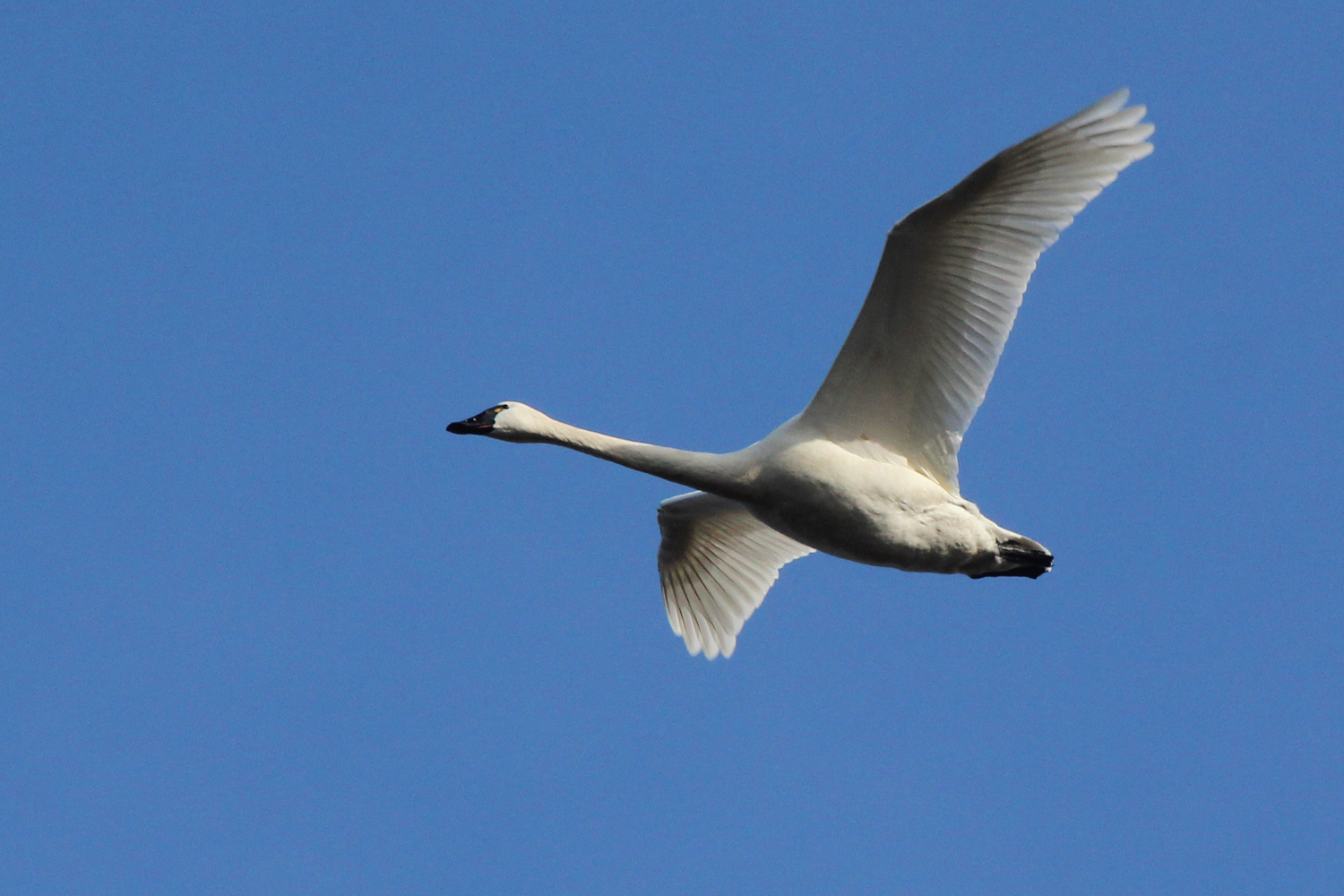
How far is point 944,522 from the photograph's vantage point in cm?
1208

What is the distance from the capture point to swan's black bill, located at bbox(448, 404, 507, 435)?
499 inches

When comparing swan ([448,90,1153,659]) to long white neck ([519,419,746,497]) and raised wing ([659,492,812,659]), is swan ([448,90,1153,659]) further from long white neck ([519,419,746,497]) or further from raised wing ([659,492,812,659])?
raised wing ([659,492,812,659])

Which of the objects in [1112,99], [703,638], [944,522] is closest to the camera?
[1112,99]

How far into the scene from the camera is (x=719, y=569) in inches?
584

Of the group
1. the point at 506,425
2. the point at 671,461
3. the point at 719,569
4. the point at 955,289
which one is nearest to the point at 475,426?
the point at 506,425

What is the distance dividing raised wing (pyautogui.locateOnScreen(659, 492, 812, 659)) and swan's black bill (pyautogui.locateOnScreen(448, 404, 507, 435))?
99.9 inches

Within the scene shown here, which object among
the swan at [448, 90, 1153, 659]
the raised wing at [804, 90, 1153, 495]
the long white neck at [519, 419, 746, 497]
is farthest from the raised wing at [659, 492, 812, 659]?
the raised wing at [804, 90, 1153, 495]

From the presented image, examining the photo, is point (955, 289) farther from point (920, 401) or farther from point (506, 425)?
point (506, 425)

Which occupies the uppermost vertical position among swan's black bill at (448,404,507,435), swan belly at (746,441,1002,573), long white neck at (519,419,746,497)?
swan's black bill at (448,404,507,435)

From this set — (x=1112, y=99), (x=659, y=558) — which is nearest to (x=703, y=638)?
(x=659, y=558)

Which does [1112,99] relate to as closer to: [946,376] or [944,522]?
[946,376]

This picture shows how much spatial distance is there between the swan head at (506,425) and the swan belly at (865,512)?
2.03m

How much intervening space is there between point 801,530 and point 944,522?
46.8 inches

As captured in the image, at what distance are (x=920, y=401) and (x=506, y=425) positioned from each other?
11.8 ft
